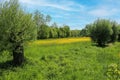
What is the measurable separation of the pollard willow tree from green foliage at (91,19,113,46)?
36.7m

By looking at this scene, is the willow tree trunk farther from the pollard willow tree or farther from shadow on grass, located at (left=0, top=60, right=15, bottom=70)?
shadow on grass, located at (left=0, top=60, right=15, bottom=70)

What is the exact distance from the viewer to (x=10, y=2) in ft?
83.5

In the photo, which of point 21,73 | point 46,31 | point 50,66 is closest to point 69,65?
point 50,66

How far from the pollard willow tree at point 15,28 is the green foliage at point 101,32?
36.7m

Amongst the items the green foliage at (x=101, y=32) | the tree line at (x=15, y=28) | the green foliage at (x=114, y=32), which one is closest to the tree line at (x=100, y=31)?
the green foliage at (x=101, y=32)

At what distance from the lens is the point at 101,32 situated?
202 ft

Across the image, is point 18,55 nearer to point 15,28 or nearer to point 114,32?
point 15,28

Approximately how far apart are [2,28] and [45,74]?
6.14 m

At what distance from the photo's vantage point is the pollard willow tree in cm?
2384

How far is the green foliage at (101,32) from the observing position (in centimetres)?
6069

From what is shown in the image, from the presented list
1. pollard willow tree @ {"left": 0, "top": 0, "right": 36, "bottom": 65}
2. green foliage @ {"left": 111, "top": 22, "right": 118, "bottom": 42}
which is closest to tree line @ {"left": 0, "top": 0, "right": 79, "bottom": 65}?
pollard willow tree @ {"left": 0, "top": 0, "right": 36, "bottom": 65}

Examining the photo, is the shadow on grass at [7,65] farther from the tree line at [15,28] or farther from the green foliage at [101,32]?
the green foliage at [101,32]

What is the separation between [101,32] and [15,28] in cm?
4008

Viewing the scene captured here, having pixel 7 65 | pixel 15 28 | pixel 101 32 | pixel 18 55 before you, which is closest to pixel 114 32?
pixel 101 32
